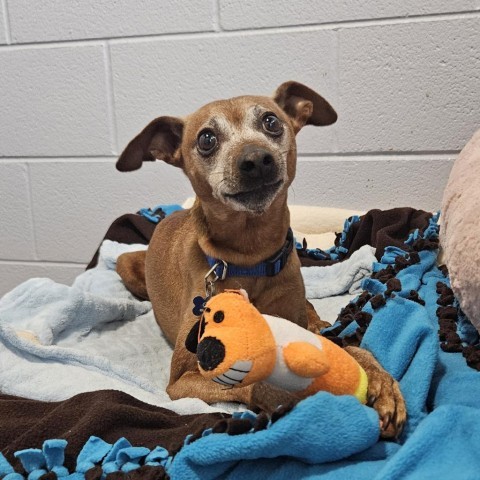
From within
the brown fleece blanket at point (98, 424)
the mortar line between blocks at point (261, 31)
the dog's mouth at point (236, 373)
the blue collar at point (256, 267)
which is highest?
the mortar line between blocks at point (261, 31)

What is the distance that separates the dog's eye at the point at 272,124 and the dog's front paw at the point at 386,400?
72cm

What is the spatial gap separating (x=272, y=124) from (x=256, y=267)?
1.27ft

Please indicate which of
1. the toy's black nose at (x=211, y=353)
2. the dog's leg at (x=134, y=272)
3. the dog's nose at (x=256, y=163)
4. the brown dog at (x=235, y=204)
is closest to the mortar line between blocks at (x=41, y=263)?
the dog's leg at (x=134, y=272)

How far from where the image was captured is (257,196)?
61.1 inches

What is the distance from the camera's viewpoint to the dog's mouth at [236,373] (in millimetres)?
956

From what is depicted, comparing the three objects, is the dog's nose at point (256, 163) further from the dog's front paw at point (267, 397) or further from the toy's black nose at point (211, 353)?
the toy's black nose at point (211, 353)

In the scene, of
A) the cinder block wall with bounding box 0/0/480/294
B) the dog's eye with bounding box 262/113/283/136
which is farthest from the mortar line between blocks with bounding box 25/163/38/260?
the dog's eye with bounding box 262/113/283/136

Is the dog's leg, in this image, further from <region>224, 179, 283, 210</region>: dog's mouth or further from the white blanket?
<region>224, 179, 283, 210</region>: dog's mouth

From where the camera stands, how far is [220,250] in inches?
66.9

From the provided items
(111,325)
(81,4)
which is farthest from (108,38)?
(111,325)

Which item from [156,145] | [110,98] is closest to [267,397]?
[156,145]

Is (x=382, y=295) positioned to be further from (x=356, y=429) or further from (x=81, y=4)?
(x=81, y=4)

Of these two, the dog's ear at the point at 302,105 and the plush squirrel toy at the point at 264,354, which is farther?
the dog's ear at the point at 302,105

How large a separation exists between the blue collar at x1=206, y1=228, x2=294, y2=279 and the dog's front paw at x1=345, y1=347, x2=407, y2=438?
521 millimetres
